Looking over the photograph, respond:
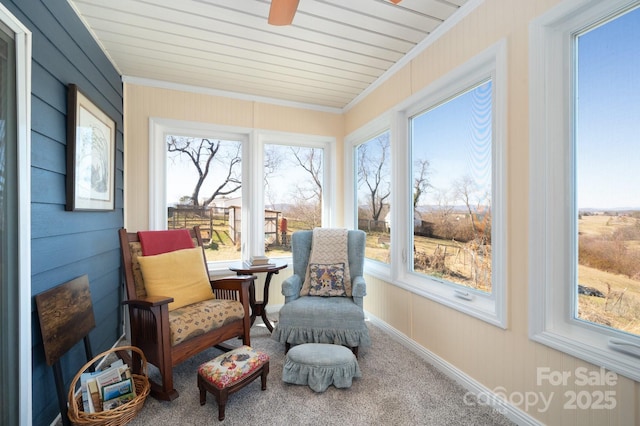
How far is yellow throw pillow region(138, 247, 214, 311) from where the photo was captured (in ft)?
6.96

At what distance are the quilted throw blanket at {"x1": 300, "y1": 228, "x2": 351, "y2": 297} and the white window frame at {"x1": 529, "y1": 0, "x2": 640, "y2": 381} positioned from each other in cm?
155

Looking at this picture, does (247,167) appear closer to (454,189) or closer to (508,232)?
(454,189)

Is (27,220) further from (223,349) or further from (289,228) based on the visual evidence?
(289,228)

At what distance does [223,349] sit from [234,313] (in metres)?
0.43

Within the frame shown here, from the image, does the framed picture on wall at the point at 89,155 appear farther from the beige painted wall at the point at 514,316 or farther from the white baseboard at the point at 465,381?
the white baseboard at the point at 465,381

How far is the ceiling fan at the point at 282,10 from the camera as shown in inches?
55.2

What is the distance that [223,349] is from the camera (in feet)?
7.79

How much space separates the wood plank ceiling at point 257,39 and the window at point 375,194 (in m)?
0.72

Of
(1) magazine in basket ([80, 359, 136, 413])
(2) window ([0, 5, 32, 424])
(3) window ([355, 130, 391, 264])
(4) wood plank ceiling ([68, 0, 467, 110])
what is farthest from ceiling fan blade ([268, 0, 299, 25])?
(1) magazine in basket ([80, 359, 136, 413])

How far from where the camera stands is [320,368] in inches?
73.6

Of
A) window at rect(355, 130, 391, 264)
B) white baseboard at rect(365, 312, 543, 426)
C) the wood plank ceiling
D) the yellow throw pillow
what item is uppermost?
the wood plank ceiling

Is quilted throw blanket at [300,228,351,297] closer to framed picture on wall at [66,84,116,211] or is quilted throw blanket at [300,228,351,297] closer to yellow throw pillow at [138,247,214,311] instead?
yellow throw pillow at [138,247,214,311]

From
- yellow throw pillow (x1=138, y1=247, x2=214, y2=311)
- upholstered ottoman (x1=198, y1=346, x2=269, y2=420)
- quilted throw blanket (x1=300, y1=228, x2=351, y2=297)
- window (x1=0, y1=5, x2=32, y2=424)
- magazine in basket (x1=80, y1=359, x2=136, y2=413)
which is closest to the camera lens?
window (x1=0, y1=5, x2=32, y2=424)

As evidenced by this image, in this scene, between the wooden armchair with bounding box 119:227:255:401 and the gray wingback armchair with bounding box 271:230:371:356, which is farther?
the gray wingback armchair with bounding box 271:230:371:356
